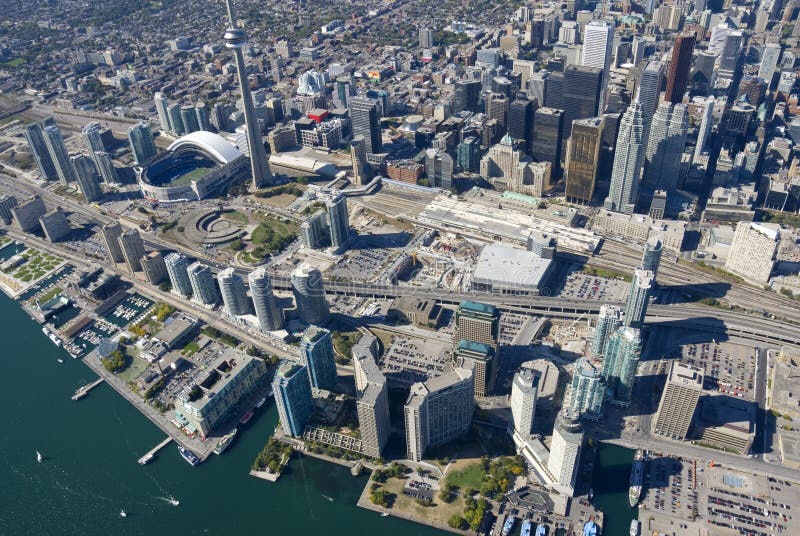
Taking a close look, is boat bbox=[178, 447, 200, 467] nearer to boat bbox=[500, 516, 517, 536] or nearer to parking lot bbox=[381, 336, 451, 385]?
parking lot bbox=[381, 336, 451, 385]

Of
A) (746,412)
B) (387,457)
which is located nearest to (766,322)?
(746,412)

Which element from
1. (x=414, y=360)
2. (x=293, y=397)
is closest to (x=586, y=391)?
(x=414, y=360)

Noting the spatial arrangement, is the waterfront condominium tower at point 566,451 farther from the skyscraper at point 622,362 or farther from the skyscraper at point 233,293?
the skyscraper at point 233,293

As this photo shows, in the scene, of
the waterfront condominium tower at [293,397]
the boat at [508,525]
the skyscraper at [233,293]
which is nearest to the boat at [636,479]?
the boat at [508,525]

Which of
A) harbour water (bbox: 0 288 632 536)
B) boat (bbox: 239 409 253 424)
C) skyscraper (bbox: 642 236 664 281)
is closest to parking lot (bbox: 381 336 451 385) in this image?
harbour water (bbox: 0 288 632 536)

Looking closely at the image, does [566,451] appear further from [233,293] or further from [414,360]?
[233,293]

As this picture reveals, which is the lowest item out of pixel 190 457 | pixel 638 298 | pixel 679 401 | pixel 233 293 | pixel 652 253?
pixel 190 457
